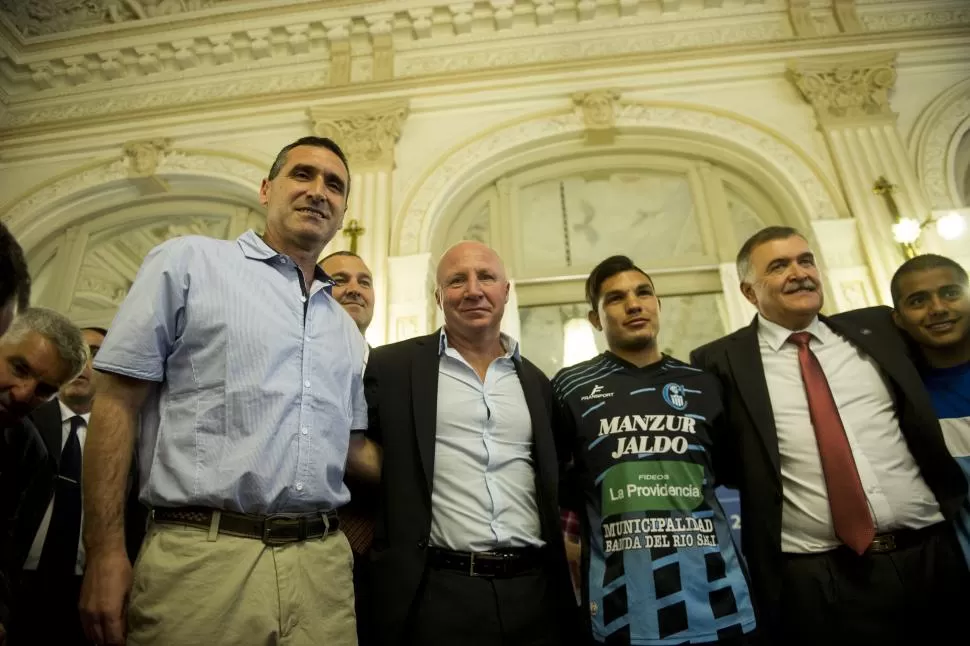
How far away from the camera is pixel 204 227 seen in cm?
514

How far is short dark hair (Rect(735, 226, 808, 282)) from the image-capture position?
1911 millimetres

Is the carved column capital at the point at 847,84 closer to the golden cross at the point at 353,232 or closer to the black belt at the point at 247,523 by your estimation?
the golden cross at the point at 353,232

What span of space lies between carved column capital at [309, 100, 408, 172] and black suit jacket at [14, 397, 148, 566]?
298 centimetres

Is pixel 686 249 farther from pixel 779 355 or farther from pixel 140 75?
pixel 140 75

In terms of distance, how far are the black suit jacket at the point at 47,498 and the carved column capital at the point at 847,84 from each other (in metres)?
5.18

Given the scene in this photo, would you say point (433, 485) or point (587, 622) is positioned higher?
point (433, 485)

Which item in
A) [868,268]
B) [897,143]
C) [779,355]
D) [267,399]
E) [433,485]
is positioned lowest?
[433,485]

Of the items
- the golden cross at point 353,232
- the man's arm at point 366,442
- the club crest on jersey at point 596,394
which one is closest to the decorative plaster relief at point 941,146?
the club crest on jersey at point 596,394

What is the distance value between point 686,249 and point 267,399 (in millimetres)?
4071

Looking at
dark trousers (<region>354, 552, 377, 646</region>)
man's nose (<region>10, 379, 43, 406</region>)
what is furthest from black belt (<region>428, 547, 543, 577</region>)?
man's nose (<region>10, 379, 43, 406</region>)

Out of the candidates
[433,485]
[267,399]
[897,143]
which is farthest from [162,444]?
[897,143]

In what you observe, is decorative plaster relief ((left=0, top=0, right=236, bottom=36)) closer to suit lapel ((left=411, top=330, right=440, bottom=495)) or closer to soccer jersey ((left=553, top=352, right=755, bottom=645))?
suit lapel ((left=411, top=330, right=440, bottom=495))

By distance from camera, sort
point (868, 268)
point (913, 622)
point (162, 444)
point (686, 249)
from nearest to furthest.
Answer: point (162, 444)
point (913, 622)
point (868, 268)
point (686, 249)

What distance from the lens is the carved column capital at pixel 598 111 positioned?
4475 millimetres
